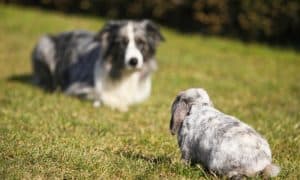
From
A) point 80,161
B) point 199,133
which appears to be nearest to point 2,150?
point 80,161

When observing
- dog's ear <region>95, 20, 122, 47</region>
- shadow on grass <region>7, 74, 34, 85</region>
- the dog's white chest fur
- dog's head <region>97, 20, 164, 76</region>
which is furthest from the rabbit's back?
shadow on grass <region>7, 74, 34, 85</region>

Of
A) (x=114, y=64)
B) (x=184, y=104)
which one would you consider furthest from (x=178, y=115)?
(x=114, y=64)

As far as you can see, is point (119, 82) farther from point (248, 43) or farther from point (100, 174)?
point (248, 43)

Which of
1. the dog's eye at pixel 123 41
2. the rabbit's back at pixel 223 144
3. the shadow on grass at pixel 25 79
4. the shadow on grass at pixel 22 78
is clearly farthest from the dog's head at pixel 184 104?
the shadow on grass at pixel 22 78

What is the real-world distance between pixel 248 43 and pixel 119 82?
9365mm

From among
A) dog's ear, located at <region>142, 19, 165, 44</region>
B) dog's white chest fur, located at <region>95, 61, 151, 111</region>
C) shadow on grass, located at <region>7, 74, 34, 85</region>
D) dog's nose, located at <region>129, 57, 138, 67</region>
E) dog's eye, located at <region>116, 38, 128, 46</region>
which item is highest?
dog's ear, located at <region>142, 19, 165, 44</region>

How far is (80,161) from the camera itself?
6.09 metres

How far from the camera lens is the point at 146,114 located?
388 inches

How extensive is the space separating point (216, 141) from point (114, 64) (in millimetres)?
5058

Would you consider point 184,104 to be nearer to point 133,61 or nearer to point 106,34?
point 133,61

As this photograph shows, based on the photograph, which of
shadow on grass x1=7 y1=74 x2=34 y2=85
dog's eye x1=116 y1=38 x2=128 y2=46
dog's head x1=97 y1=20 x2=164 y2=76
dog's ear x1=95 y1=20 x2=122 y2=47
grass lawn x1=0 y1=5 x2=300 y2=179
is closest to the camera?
grass lawn x1=0 y1=5 x2=300 y2=179

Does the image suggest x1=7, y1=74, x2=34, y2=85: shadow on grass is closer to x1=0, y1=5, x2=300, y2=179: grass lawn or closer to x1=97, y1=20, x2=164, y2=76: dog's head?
x1=0, y1=5, x2=300, y2=179: grass lawn

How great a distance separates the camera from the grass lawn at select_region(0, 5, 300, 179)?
19.9ft

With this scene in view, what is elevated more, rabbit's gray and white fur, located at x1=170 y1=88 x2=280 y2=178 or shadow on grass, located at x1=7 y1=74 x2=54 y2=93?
rabbit's gray and white fur, located at x1=170 y1=88 x2=280 y2=178
